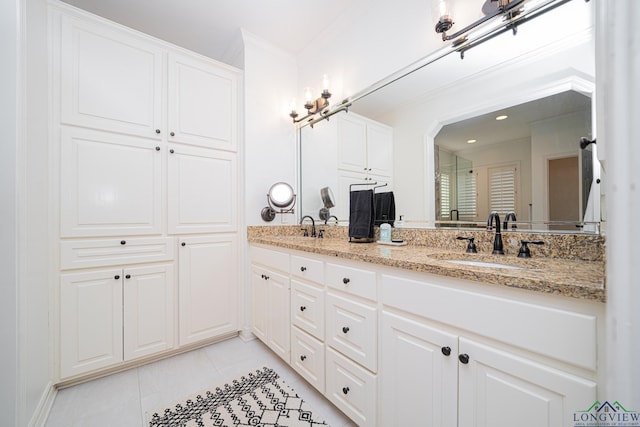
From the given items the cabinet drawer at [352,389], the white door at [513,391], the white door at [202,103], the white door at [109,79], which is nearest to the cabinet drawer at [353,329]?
the cabinet drawer at [352,389]

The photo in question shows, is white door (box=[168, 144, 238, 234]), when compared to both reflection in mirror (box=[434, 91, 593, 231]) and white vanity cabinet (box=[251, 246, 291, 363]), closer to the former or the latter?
white vanity cabinet (box=[251, 246, 291, 363])

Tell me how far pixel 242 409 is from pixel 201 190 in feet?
4.92

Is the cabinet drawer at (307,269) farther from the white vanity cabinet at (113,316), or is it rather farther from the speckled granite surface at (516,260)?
the white vanity cabinet at (113,316)

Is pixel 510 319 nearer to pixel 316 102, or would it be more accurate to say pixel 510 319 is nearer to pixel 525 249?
pixel 525 249

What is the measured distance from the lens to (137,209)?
68.4 inches

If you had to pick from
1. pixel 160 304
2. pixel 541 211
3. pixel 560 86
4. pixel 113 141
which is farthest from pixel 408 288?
pixel 113 141

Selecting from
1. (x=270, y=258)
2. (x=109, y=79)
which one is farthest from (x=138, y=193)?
(x=270, y=258)

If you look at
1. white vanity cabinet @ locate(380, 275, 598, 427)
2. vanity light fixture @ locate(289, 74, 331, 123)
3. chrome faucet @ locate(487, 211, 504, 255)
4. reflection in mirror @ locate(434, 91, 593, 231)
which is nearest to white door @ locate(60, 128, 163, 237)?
vanity light fixture @ locate(289, 74, 331, 123)

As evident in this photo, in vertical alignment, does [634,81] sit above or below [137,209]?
above

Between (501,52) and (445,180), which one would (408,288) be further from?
(501,52)

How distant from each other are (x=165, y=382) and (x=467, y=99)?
251cm

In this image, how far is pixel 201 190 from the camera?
2.00 metres

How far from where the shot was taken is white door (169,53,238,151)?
1903mm

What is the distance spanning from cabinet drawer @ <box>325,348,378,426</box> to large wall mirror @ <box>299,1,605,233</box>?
0.92 meters
